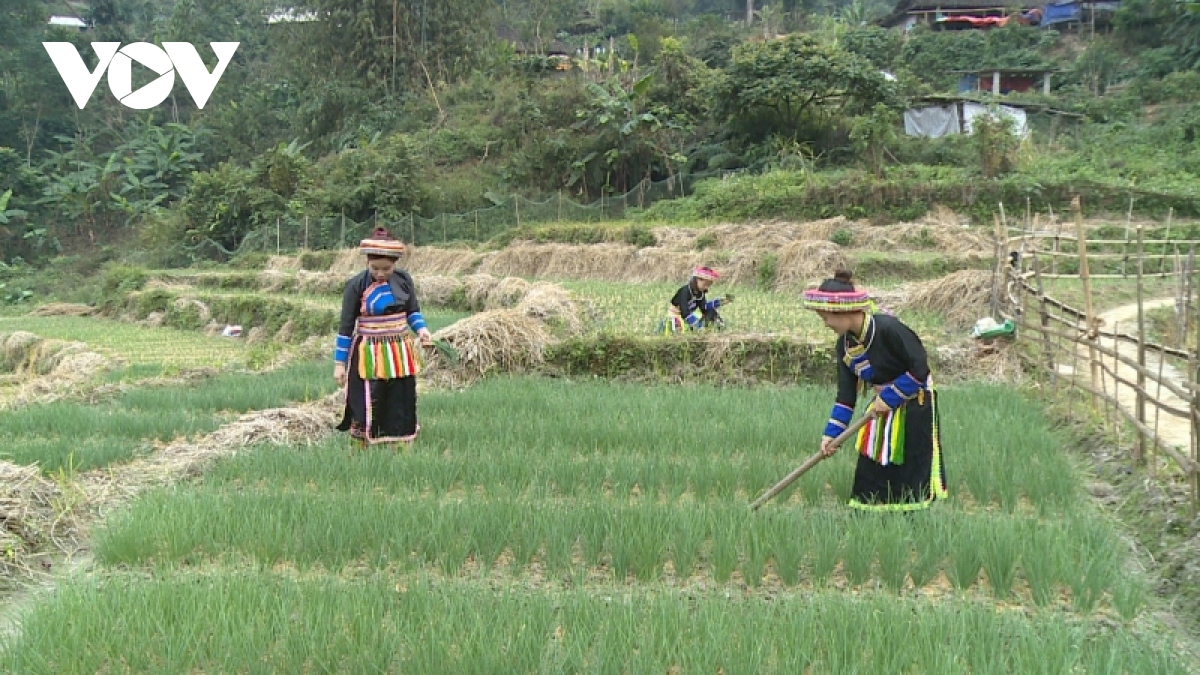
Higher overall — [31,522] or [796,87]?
[796,87]

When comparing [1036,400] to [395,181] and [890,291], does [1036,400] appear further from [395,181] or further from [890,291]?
[395,181]

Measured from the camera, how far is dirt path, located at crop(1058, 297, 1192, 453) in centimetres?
636

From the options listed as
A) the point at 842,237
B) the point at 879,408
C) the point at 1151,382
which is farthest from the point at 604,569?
the point at 842,237

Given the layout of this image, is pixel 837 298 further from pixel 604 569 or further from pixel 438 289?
pixel 438 289

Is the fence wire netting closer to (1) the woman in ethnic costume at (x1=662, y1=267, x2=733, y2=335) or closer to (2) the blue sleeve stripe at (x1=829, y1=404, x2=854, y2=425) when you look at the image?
(1) the woman in ethnic costume at (x1=662, y1=267, x2=733, y2=335)

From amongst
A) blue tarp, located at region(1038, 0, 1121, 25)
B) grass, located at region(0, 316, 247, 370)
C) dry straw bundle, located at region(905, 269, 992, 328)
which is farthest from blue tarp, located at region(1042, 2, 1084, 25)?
grass, located at region(0, 316, 247, 370)

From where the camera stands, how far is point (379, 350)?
19.8ft

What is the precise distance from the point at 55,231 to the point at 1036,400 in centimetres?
3417

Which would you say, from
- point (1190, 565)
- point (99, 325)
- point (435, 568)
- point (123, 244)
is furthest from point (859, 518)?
point (123, 244)

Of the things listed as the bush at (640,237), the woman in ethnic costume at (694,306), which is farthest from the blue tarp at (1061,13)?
the woman in ethnic costume at (694,306)

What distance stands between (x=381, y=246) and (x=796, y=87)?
735 inches

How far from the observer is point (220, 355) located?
43.8 feet

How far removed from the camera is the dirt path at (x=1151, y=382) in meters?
6.36

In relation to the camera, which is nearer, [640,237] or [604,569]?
[604,569]
